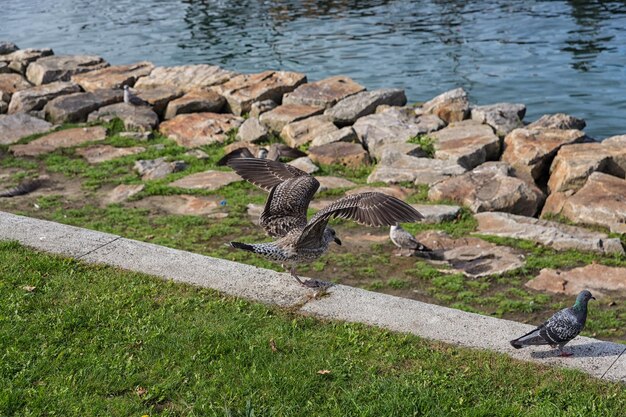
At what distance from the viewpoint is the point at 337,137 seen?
449 inches

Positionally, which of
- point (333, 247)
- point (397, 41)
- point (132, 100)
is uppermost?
point (132, 100)

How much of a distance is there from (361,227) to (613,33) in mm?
15857

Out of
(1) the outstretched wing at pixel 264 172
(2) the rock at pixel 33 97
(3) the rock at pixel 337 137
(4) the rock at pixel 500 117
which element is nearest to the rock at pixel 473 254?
(1) the outstretched wing at pixel 264 172

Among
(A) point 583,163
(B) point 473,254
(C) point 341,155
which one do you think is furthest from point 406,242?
(C) point 341,155

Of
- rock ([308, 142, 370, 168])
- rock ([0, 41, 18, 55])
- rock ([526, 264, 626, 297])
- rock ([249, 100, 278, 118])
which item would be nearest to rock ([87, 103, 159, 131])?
rock ([249, 100, 278, 118])

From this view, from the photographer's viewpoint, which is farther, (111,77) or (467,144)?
(111,77)

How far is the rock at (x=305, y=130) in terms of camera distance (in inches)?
463

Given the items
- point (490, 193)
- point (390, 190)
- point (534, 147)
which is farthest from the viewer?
point (534, 147)

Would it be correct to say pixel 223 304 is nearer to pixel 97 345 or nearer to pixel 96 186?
pixel 97 345

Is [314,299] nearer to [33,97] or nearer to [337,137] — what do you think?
[337,137]

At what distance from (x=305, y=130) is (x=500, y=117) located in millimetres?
3022

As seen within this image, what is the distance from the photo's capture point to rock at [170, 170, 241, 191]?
9.76m

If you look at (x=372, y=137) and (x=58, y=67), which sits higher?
(x=58, y=67)

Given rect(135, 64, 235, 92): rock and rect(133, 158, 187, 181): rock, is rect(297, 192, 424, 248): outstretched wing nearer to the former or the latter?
rect(133, 158, 187, 181): rock
